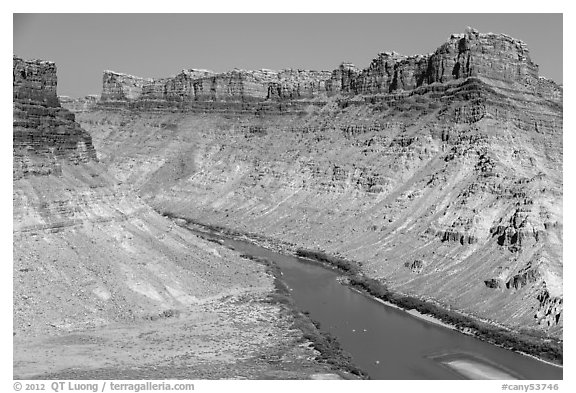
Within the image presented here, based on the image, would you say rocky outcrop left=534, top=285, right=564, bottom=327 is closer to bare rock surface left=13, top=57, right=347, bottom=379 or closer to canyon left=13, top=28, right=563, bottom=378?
canyon left=13, top=28, right=563, bottom=378

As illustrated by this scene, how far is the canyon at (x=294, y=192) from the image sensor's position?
174 ft

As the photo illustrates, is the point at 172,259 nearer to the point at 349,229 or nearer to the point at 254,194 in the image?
the point at 349,229

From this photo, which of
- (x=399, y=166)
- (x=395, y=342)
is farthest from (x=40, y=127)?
(x=399, y=166)

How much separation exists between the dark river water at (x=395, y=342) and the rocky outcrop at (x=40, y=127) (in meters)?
20.2

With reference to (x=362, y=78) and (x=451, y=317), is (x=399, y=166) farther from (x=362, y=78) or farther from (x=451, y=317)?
(x=451, y=317)

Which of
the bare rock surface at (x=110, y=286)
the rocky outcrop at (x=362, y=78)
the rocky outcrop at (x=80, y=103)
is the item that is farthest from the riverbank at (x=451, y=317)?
the rocky outcrop at (x=80, y=103)

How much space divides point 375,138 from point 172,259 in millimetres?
43962

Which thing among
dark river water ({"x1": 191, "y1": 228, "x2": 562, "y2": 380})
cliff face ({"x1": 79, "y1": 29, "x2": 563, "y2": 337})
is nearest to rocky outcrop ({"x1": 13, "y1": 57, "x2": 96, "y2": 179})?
dark river water ({"x1": 191, "y1": 228, "x2": 562, "y2": 380})

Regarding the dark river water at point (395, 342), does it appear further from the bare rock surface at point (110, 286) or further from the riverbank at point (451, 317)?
the bare rock surface at point (110, 286)

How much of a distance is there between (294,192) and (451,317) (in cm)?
4724

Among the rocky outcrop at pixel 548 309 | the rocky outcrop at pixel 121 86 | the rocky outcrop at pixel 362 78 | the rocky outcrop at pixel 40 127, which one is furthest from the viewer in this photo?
the rocky outcrop at pixel 121 86

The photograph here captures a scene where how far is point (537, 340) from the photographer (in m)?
50.1

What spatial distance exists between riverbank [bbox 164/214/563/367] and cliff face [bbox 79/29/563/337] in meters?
1.22
